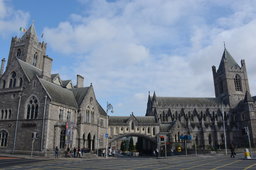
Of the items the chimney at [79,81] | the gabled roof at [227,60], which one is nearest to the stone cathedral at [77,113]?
the chimney at [79,81]

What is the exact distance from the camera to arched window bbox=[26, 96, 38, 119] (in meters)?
33.7

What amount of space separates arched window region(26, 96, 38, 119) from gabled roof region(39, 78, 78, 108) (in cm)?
283

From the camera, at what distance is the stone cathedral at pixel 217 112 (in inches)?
2721

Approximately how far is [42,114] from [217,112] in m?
68.0

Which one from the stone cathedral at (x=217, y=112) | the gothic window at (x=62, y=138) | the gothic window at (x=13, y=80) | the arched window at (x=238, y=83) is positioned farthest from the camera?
the arched window at (x=238, y=83)

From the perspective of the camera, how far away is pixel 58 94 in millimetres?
37312

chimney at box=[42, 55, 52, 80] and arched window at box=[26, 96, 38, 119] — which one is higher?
chimney at box=[42, 55, 52, 80]

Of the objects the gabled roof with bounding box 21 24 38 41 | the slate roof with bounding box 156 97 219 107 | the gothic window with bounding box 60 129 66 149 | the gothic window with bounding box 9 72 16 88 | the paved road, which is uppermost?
the gabled roof with bounding box 21 24 38 41

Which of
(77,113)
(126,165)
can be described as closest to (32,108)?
(77,113)

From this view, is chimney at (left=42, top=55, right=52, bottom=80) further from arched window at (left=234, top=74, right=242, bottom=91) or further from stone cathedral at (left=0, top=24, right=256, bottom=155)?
arched window at (left=234, top=74, right=242, bottom=91)

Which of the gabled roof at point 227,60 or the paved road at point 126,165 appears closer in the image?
the paved road at point 126,165

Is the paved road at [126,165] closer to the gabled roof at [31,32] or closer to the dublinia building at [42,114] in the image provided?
the dublinia building at [42,114]

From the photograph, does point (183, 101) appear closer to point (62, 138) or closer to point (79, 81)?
point (79, 81)

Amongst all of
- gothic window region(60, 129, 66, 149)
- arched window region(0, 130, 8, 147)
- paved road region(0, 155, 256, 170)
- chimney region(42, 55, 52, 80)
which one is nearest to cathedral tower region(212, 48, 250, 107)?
paved road region(0, 155, 256, 170)
